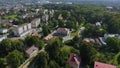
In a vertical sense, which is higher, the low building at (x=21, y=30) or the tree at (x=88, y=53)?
the tree at (x=88, y=53)

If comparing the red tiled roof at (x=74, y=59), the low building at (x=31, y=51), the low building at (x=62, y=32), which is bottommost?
the low building at (x=62, y=32)

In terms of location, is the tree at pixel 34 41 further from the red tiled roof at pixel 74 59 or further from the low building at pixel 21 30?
the low building at pixel 21 30

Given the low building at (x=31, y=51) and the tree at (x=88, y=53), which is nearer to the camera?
the tree at (x=88, y=53)

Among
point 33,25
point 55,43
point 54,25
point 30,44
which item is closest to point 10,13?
point 33,25

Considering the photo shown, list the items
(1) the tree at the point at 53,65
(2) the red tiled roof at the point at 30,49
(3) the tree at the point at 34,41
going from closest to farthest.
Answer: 1. (1) the tree at the point at 53,65
2. (2) the red tiled roof at the point at 30,49
3. (3) the tree at the point at 34,41

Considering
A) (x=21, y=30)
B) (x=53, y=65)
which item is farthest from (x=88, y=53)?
(x=21, y=30)

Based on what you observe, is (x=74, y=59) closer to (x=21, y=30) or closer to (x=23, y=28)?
(x=21, y=30)

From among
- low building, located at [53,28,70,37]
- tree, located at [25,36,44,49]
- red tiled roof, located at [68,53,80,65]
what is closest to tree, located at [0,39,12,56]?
tree, located at [25,36,44,49]

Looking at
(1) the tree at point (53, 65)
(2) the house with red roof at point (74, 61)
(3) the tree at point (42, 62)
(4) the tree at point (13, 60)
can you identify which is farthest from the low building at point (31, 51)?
(2) the house with red roof at point (74, 61)

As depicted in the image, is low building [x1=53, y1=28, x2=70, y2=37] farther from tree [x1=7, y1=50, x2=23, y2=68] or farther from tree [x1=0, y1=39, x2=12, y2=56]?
tree [x1=7, y1=50, x2=23, y2=68]

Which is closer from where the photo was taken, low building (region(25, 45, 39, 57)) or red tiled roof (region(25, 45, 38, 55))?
low building (region(25, 45, 39, 57))

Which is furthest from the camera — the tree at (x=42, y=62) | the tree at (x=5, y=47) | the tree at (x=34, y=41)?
the tree at (x=34, y=41)
